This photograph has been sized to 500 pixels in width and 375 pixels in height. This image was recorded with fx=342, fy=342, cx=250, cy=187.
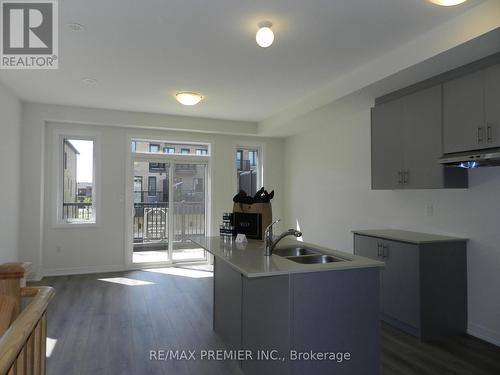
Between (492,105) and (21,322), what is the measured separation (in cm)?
332

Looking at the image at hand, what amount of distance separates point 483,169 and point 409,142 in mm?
717

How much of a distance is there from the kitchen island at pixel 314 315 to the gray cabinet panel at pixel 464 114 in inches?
61.2

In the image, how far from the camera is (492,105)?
275 centimetres

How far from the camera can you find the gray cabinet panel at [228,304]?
2.89 m

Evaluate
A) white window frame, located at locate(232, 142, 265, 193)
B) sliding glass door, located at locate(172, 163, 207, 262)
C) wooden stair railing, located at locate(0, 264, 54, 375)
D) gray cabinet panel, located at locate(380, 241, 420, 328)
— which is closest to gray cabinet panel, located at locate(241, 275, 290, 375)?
wooden stair railing, located at locate(0, 264, 54, 375)

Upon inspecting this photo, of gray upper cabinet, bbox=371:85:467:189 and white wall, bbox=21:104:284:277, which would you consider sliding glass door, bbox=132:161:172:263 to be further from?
gray upper cabinet, bbox=371:85:467:189

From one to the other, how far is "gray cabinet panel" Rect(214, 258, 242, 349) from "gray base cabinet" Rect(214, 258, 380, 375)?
16.7 inches

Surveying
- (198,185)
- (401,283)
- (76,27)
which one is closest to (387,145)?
(401,283)

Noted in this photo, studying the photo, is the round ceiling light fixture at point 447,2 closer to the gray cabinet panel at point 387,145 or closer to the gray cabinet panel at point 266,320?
the gray cabinet panel at point 387,145

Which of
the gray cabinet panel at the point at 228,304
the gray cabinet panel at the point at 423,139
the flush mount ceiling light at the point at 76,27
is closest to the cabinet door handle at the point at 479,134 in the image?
the gray cabinet panel at the point at 423,139

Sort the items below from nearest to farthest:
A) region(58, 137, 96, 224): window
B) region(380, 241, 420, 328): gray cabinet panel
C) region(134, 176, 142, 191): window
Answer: region(380, 241, 420, 328): gray cabinet panel < region(58, 137, 96, 224): window < region(134, 176, 142, 191): window

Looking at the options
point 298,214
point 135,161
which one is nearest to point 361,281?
point 298,214

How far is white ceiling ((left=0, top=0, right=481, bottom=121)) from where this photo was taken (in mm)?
2619

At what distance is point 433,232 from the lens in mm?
3764
